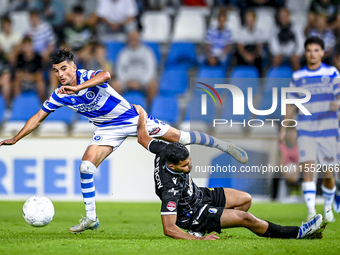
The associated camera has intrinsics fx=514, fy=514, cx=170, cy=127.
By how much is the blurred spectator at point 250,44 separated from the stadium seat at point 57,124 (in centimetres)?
393

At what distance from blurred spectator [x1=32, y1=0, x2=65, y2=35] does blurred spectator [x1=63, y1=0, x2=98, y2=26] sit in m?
0.15

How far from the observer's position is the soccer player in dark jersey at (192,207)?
5035 mm

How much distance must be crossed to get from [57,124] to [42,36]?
8.23 ft

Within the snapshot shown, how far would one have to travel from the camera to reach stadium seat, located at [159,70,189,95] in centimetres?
1142

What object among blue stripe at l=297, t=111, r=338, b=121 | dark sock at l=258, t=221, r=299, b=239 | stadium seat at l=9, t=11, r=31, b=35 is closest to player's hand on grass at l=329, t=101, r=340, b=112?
blue stripe at l=297, t=111, r=338, b=121

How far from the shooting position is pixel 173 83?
11477 millimetres

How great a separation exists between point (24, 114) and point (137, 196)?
3.10m

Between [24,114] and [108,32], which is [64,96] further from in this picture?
[108,32]

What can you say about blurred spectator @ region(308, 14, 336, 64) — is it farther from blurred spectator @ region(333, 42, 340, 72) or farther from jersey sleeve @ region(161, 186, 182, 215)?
jersey sleeve @ region(161, 186, 182, 215)

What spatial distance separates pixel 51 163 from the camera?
10.1 meters

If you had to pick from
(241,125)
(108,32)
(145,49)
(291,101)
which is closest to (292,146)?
(241,125)

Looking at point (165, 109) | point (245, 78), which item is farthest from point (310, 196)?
point (165, 109)

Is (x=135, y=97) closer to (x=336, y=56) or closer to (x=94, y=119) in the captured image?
(x=94, y=119)

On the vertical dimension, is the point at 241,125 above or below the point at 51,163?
above
